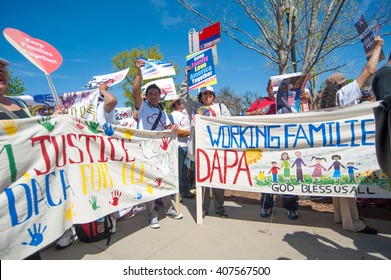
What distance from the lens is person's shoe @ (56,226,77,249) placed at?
2.83 metres

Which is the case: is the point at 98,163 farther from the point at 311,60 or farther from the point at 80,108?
the point at 311,60

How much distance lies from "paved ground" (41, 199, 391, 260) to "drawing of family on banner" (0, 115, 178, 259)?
19.4 inches

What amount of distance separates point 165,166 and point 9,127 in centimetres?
204

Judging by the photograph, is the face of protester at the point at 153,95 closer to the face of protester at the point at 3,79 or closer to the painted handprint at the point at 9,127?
the face of protester at the point at 3,79

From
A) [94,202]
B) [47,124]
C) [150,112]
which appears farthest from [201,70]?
[94,202]

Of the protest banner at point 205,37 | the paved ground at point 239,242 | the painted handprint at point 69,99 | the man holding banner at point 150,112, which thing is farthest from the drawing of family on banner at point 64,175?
the painted handprint at point 69,99

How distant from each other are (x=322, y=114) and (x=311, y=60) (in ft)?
16.7

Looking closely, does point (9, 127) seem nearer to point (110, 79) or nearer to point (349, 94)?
point (110, 79)

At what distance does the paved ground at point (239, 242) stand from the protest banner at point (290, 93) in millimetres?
1645

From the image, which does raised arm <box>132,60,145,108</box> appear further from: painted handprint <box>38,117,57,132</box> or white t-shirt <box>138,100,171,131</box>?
painted handprint <box>38,117,57,132</box>

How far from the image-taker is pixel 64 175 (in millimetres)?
2391

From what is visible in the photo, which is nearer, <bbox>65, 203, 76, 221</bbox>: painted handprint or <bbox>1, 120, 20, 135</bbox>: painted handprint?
<bbox>1, 120, 20, 135</bbox>: painted handprint

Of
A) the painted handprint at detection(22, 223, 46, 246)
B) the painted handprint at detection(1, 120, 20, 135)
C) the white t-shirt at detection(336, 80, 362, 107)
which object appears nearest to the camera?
the painted handprint at detection(1, 120, 20, 135)

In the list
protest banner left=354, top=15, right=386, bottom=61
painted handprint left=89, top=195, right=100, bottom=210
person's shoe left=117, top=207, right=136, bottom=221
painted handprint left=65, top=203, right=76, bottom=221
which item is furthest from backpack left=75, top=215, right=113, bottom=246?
protest banner left=354, top=15, right=386, bottom=61
